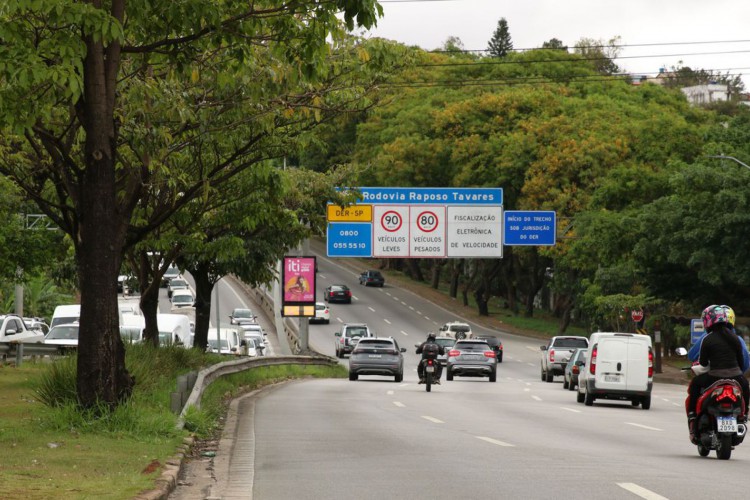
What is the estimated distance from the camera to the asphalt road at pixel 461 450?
11.3m

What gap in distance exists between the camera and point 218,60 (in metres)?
17.5

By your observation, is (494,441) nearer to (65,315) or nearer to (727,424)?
(727,424)

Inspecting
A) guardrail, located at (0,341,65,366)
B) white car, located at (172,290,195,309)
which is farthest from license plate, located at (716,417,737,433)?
white car, located at (172,290,195,309)

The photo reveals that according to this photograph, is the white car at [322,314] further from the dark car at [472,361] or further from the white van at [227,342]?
the dark car at [472,361]

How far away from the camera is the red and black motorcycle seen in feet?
47.3

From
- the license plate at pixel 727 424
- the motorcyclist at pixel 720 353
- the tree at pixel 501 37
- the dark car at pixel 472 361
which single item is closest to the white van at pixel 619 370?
the dark car at pixel 472 361

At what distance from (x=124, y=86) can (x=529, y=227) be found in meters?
34.5

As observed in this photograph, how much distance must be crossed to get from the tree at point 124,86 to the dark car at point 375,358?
21459 mm

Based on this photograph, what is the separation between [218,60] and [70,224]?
145 inches

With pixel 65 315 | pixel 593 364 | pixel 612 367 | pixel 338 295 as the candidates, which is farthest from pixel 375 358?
pixel 338 295

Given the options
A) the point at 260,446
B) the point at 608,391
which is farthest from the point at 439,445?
the point at 608,391

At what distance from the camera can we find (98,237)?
615 inches

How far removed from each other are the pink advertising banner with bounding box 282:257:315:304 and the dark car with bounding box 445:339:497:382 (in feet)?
26.2

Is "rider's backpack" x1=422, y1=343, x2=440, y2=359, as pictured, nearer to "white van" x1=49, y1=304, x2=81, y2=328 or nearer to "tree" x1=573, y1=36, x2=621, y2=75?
"white van" x1=49, y1=304, x2=81, y2=328
